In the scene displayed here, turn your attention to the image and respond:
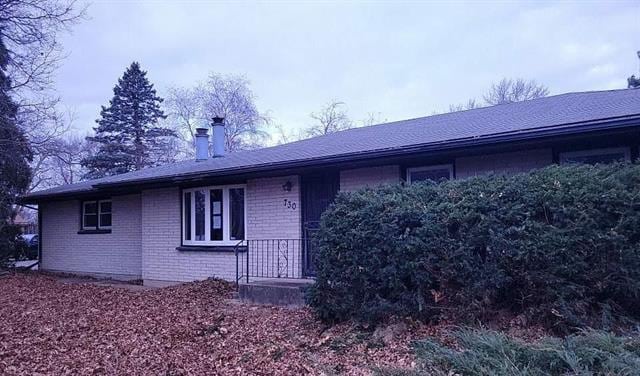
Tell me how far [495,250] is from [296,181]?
5419mm

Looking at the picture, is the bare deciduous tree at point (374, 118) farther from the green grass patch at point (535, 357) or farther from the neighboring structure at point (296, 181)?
the green grass patch at point (535, 357)

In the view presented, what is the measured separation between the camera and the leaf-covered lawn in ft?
17.0

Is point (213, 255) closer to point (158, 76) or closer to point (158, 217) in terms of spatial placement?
point (158, 217)

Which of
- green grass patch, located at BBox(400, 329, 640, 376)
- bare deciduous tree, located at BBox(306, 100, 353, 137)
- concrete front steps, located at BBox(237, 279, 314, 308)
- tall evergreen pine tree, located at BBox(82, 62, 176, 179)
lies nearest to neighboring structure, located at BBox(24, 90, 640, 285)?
concrete front steps, located at BBox(237, 279, 314, 308)

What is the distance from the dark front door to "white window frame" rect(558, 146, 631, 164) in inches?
156

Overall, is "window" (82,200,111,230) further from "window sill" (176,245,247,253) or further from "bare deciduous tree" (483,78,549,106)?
"bare deciduous tree" (483,78,549,106)

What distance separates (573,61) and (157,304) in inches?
964

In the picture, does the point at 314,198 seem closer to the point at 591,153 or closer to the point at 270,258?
the point at 270,258

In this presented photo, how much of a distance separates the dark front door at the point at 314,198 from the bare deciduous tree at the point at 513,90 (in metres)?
26.9

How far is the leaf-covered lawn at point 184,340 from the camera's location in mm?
5172

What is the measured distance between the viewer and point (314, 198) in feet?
33.0

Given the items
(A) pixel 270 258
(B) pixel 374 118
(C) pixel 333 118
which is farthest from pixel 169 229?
(C) pixel 333 118

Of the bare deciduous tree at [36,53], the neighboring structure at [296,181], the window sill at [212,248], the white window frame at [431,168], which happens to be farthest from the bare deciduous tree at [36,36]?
the white window frame at [431,168]

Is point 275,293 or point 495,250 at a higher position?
point 495,250
